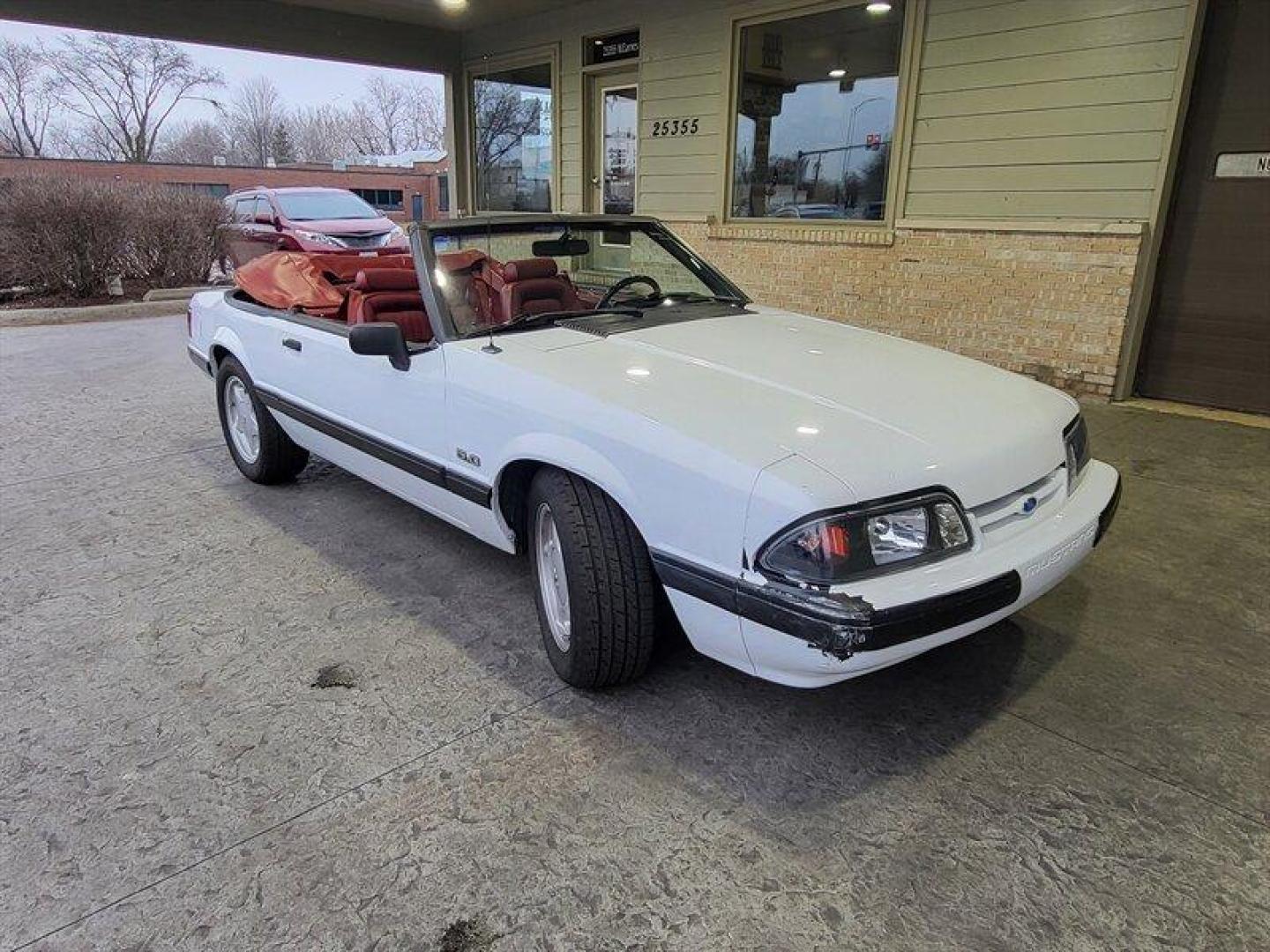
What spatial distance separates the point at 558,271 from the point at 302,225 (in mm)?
10719

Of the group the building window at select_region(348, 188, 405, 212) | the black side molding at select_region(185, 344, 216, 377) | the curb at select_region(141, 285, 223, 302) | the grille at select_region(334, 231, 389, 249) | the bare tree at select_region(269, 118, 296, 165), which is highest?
the bare tree at select_region(269, 118, 296, 165)

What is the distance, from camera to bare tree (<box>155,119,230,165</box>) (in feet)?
161

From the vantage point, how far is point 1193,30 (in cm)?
518

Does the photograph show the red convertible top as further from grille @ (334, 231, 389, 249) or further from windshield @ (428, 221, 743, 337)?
grille @ (334, 231, 389, 249)

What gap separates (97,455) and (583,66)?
7076 mm

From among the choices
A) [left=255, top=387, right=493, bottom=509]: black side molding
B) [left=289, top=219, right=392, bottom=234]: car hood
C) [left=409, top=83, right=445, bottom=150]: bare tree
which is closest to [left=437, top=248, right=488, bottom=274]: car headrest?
[left=255, top=387, right=493, bottom=509]: black side molding

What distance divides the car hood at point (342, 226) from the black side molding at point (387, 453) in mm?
9597

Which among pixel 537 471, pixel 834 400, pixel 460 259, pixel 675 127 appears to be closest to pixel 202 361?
pixel 460 259

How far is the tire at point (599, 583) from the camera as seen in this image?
7.57ft

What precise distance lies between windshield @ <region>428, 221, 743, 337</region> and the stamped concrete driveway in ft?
3.47

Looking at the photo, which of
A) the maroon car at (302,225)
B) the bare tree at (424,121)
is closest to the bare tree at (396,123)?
the bare tree at (424,121)

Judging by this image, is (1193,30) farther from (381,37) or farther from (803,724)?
(381,37)

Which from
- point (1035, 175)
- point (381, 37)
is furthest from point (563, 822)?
point (381, 37)

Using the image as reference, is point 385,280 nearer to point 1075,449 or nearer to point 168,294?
point 1075,449
